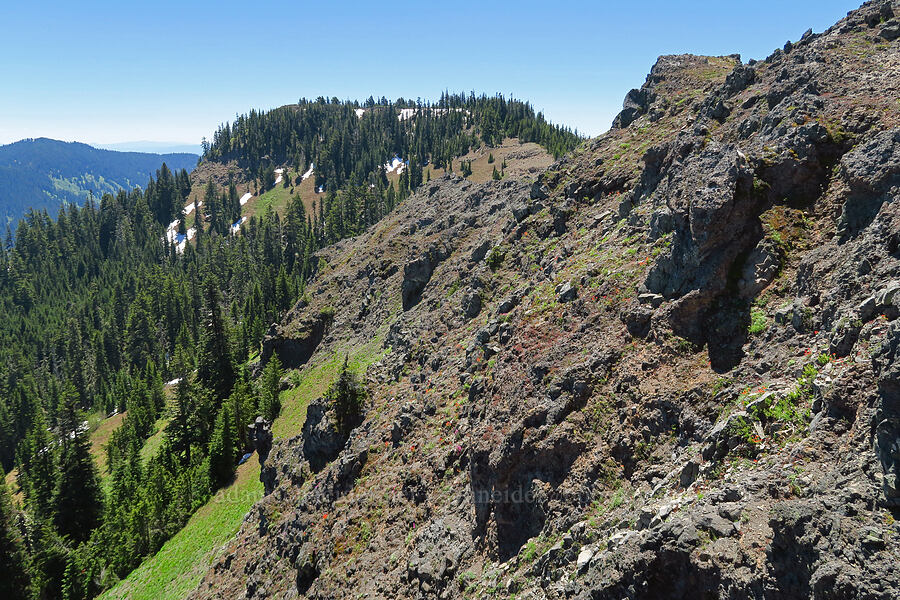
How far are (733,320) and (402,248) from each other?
6058 cm

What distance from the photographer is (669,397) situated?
1661cm

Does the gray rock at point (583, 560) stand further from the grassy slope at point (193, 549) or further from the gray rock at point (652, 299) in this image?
the grassy slope at point (193, 549)

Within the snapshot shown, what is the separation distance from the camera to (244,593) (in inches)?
1110

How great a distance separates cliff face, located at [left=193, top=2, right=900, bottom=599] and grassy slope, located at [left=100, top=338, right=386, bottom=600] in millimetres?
7841

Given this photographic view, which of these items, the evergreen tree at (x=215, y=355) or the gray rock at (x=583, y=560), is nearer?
the gray rock at (x=583, y=560)

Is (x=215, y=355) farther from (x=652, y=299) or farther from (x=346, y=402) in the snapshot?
(x=652, y=299)

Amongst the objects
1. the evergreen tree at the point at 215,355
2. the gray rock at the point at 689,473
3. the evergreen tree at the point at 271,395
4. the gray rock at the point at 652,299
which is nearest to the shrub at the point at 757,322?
the gray rock at the point at 652,299

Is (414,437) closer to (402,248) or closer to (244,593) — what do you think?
(244,593)

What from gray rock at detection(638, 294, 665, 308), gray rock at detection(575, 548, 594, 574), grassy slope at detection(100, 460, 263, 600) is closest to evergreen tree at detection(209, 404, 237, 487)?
grassy slope at detection(100, 460, 263, 600)

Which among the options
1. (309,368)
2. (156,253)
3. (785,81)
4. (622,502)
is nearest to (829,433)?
(622,502)

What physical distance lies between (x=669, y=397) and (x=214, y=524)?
148 ft

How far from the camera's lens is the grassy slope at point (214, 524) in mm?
38406

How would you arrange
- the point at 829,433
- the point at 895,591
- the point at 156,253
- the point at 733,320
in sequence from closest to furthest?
the point at 895,591 < the point at 829,433 < the point at 733,320 < the point at 156,253

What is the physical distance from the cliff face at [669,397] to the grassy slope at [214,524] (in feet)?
25.7
